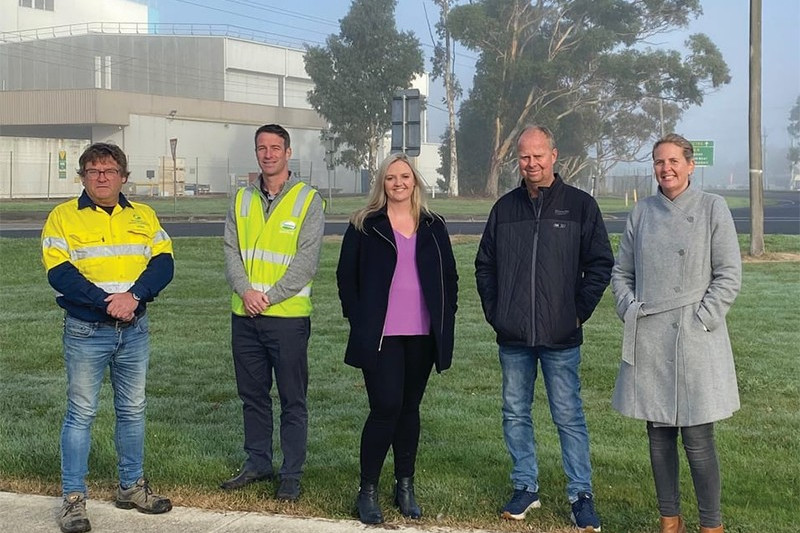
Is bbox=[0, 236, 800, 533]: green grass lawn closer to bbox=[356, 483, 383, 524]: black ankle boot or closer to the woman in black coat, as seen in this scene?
bbox=[356, 483, 383, 524]: black ankle boot

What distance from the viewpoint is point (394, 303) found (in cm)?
435

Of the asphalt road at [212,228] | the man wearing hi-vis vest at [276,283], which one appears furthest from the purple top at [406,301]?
the asphalt road at [212,228]

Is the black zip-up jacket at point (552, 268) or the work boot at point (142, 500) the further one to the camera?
the work boot at point (142, 500)

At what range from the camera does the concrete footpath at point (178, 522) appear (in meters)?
4.31

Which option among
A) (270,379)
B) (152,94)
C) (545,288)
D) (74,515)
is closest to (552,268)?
(545,288)

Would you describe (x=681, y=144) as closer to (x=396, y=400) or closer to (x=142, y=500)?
(x=396, y=400)

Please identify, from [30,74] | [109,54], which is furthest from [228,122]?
[30,74]

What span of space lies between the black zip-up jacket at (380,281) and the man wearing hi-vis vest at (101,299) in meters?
0.95

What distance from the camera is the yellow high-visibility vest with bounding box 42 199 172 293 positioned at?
4.33 meters

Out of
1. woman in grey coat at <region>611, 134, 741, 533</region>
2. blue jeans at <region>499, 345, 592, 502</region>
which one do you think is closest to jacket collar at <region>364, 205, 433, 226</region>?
blue jeans at <region>499, 345, 592, 502</region>

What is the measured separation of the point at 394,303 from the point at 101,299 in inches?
53.8

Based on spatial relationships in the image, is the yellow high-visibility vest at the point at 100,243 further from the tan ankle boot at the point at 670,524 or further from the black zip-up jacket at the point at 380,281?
the tan ankle boot at the point at 670,524

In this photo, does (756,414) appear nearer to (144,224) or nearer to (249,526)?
(249,526)

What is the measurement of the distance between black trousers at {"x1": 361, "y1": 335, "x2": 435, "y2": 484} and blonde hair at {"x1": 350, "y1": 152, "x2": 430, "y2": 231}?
0.60 m
